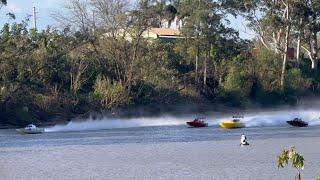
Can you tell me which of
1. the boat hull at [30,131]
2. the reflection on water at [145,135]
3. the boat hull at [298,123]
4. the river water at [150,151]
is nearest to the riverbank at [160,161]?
the river water at [150,151]

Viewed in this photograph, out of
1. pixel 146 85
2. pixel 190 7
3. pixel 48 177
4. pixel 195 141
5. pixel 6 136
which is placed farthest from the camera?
pixel 190 7

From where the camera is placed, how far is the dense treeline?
280 ft

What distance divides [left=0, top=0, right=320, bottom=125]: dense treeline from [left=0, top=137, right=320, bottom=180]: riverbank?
2426 centimetres

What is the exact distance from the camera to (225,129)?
78.2 m

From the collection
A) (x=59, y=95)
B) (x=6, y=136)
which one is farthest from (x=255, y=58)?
(x=6, y=136)

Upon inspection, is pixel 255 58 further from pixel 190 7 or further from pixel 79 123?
pixel 79 123

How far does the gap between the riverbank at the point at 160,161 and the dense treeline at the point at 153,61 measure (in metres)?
24.3

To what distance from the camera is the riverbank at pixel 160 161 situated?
143ft

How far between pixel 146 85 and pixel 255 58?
18.7 metres

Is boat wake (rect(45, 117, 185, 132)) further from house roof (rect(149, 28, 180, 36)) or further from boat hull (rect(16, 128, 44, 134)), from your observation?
house roof (rect(149, 28, 180, 36))

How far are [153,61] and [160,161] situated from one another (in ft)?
153

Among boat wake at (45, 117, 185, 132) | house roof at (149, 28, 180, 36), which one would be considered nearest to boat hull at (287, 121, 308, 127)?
boat wake at (45, 117, 185, 132)

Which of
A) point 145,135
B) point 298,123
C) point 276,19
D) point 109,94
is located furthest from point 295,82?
point 145,135

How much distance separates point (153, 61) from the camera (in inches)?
3782
